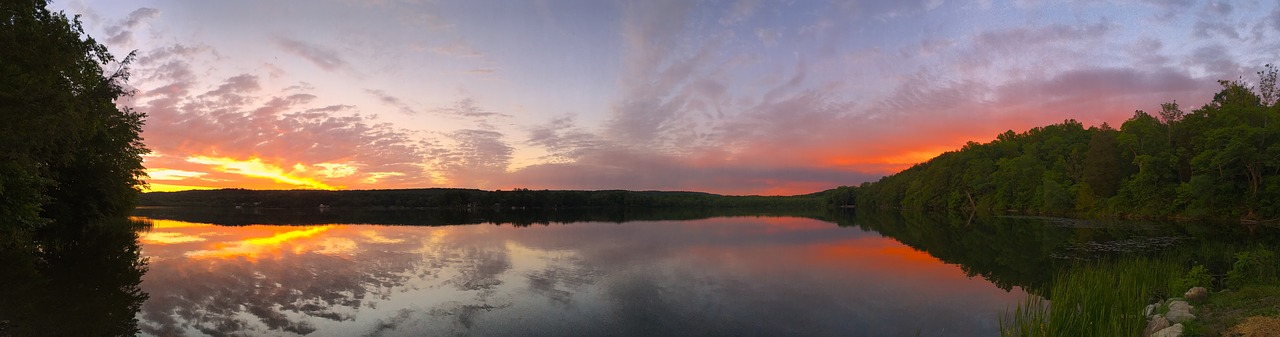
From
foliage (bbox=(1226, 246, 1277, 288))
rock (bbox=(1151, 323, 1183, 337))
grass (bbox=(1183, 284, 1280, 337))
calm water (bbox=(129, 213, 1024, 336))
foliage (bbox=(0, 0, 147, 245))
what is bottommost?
calm water (bbox=(129, 213, 1024, 336))

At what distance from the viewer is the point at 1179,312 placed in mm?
9625

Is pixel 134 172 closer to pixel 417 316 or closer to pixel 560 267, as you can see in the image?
pixel 560 267

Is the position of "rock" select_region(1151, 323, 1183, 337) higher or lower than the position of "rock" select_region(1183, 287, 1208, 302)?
lower

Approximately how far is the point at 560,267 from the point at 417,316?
28.0 feet

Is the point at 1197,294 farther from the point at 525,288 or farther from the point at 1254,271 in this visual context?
the point at 525,288

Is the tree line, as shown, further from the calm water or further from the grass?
the grass

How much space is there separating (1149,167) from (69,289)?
225 ft

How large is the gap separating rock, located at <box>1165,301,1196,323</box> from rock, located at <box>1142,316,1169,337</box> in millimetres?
169

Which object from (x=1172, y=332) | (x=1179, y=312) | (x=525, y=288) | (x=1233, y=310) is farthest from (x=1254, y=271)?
(x=525, y=288)

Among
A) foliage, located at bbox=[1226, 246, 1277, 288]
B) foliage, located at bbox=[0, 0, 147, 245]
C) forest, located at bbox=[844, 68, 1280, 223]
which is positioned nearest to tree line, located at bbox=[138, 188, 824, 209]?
forest, located at bbox=[844, 68, 1280, 223]

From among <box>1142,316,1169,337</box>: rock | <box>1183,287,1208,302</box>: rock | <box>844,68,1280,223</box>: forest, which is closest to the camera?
<box>1142,316,1169,337</box>: rock

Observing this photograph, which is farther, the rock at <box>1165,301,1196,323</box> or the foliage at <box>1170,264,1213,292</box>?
the foliage at <box>1170,264,1213,292</box>

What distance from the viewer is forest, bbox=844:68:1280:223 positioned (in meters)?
42.1

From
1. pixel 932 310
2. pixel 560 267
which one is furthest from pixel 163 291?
pixel 932 310
